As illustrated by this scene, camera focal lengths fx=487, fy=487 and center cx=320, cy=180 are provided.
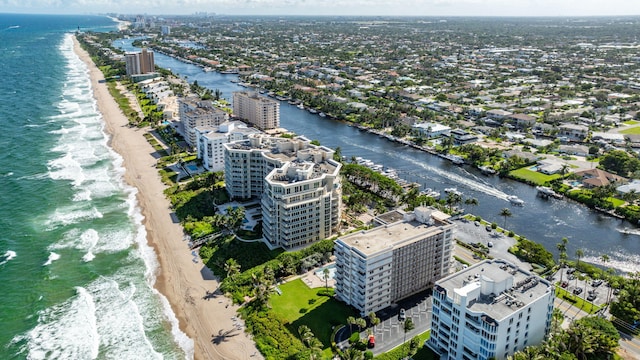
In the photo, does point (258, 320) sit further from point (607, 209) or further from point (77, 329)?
point (607, 209)

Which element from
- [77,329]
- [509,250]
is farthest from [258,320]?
[509,250]

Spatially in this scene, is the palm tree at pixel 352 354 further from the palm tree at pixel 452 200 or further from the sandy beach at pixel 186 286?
the palm tree at pixel 452 200

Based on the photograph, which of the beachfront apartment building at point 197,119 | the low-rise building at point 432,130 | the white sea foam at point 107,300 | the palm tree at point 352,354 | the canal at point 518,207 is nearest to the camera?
the palm tree at point 352,354

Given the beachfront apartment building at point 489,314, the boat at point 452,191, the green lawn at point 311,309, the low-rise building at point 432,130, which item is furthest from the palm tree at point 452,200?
the low-rise building at point 432,130

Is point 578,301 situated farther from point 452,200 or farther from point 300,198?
point 300,198

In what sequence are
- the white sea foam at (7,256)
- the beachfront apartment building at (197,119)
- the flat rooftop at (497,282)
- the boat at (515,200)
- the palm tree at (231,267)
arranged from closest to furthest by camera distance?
the flat rooftop at (497,282) < the palm tree at (231,267) < the white sea foam at (7,256) < the boat at (515,200) < the beachfront apartment building at (197,119)

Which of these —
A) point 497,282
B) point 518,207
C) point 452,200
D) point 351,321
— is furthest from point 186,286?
point 518,207
